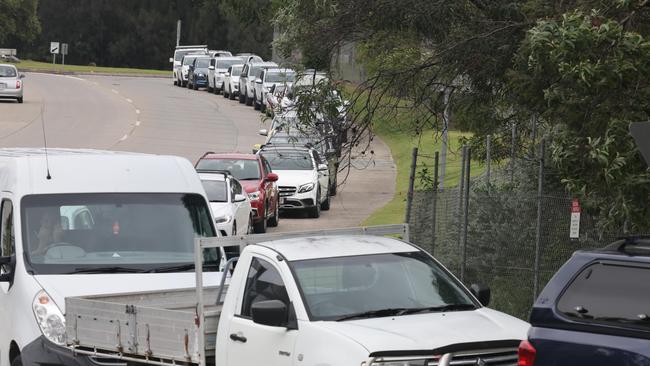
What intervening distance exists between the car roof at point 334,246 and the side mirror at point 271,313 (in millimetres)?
498

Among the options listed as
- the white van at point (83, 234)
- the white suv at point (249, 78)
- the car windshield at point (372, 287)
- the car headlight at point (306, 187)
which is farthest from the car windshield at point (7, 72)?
the car windshield at point (372, 287)

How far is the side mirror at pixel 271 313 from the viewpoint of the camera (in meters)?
8.59

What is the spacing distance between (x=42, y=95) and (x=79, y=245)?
168ft

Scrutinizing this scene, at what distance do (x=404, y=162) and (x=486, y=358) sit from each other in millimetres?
34839

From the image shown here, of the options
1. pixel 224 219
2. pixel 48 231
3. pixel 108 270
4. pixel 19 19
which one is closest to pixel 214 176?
pixel 224 219

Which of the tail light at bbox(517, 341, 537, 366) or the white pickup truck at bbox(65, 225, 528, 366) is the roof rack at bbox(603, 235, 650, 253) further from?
the white pickup truck at bbox(65, 225, 528, 366)

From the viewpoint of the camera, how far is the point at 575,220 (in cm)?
1408

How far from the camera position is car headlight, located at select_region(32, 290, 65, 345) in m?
10.3

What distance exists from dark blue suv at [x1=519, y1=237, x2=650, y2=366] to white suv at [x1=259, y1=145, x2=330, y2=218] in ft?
69.8

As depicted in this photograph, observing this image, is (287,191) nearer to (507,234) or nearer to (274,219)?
(274,219)

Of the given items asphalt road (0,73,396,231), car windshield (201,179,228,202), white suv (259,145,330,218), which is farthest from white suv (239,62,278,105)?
car windshield (201,179,228,202)

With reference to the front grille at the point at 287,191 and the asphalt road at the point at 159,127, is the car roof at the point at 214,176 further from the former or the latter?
the front grille at the point at 287,191

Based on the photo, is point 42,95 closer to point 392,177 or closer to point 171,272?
point 392,177

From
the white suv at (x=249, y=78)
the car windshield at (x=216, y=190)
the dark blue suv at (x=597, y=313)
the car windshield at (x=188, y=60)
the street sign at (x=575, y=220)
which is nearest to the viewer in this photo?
the dark blue suv at (x=597, y=313)
